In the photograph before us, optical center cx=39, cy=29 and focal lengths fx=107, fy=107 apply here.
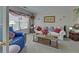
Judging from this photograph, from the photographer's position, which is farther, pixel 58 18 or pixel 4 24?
pixel 58 18

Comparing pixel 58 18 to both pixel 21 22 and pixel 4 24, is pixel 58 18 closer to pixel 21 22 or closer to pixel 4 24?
pixel 21 22

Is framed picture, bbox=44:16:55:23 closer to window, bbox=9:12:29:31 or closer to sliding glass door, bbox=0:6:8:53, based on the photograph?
window, bbox=9:12:29:31

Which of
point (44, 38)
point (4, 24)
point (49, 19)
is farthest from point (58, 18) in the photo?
point (4, 24)

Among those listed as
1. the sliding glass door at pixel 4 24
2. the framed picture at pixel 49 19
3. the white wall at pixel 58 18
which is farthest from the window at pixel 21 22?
the sliding glass door at pixel 4 24

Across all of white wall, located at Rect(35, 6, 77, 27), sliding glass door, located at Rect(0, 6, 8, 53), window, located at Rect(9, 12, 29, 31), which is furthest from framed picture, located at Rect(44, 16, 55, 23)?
sliding glass door, located at Rect(0, 6, 8, 53)

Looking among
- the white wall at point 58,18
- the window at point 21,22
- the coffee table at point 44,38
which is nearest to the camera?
the window at point 21,22

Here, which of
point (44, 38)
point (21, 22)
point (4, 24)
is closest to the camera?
point (4, 24)

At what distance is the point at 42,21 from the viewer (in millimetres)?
1725

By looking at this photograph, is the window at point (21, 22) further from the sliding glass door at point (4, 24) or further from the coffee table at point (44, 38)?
the sliding glass door at point (4, 24)

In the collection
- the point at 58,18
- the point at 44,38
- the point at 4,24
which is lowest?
the point at 44,38

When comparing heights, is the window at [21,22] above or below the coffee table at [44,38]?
above

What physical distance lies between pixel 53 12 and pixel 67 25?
319 mm
